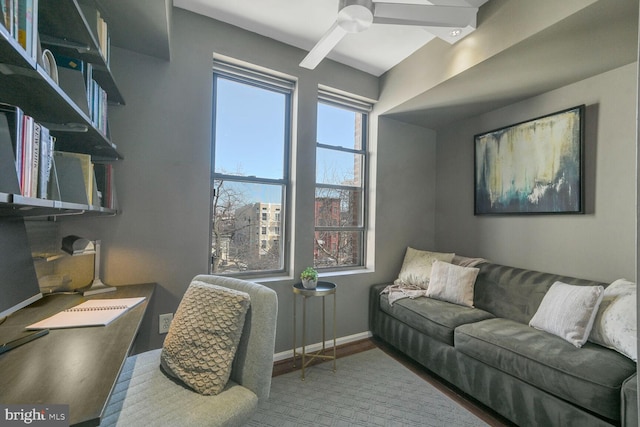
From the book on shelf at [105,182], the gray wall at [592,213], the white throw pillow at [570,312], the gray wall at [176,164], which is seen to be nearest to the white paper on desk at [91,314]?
the gray wall at [176,164]

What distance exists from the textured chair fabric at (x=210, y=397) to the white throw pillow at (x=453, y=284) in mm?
1823

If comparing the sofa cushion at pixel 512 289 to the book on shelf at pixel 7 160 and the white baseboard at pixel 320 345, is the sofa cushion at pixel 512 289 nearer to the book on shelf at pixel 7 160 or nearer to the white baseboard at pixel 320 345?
the white baseboard at pixel 320 345

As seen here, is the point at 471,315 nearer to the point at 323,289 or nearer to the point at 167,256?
the point at 323,289

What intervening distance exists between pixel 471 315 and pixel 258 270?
1839mm

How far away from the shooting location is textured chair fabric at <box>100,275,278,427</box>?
996 millimetres

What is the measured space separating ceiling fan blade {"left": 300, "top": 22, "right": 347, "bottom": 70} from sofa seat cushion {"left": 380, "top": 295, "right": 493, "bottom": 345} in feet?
7.04

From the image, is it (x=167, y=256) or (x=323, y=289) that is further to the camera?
(x=323, y=289)

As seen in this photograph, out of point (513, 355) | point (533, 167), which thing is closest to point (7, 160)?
point (513, 355)

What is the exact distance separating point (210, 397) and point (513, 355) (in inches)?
68.1

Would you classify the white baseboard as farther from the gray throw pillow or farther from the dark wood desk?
the dark wood desk

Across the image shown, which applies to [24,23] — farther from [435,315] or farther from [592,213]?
[592,213]

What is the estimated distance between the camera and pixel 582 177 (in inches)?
85.0

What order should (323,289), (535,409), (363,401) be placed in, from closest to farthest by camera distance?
(535,409) < (363,401) < (323,289)

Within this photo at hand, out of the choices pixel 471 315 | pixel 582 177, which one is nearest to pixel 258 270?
pixel 471 315
